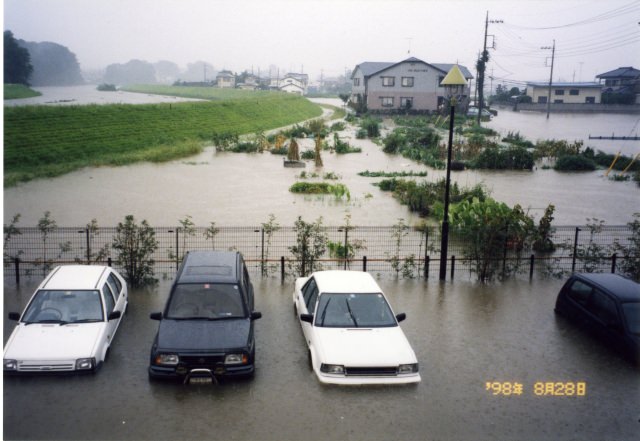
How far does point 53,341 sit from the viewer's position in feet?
31.5

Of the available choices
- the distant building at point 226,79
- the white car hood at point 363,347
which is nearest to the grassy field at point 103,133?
the white car hood at point 363,347

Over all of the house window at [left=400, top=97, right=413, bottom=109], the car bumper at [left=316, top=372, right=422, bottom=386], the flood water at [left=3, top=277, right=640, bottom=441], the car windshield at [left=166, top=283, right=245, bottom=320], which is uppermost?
the house window at [left=400, top=97, right=413, bottom=109]

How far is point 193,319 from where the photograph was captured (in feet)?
33.0

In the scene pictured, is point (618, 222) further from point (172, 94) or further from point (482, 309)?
point (172, 94)

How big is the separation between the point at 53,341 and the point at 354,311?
4.75m

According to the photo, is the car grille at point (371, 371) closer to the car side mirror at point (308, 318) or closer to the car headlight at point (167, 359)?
the car side mirror at point (308, 318)

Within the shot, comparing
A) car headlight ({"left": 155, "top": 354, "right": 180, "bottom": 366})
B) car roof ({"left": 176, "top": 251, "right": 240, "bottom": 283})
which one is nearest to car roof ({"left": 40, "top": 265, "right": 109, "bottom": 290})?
car roof ({"left": 176, "top": 251, "right": 240, "bottom": 283})

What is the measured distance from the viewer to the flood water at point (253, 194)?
76.5ft

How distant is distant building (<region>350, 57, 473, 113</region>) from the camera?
7106 cm

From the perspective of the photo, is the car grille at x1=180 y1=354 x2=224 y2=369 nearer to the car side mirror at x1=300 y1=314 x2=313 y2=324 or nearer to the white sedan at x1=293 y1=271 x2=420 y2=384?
the white sedan at x1=293 y1=271 x2=420 y2=384

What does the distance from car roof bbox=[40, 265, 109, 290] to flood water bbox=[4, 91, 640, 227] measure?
9.92 meters

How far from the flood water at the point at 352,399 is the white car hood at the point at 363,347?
0.41 metres

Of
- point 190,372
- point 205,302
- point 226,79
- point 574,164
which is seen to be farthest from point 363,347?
point 226,79

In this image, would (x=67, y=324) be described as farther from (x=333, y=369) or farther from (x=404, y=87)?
(x=404, y=87)
